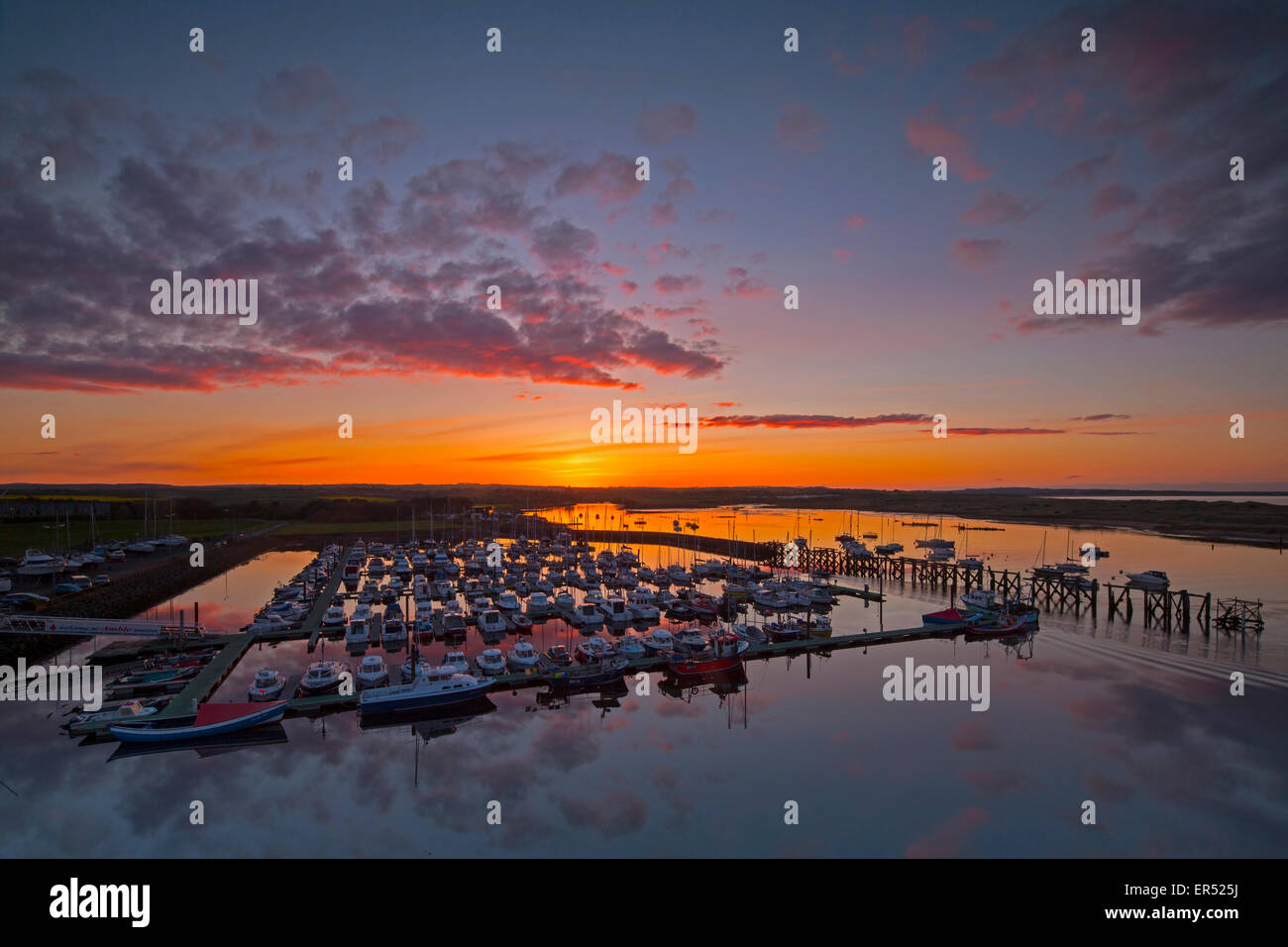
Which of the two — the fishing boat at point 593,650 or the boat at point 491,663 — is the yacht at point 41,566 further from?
the fishing boat at point 593,650

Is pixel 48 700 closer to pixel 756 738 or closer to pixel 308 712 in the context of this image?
pixel 308 712

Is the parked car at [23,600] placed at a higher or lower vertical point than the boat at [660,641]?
higher

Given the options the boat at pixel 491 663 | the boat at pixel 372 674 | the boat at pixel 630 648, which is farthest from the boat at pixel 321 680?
the boat at pixel 630 648

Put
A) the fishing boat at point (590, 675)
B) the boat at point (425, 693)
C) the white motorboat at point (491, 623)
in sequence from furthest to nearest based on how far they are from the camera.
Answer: the white motorboat at point (491, 623) → the fishing boat at point (590, 675) → the boat at point (425, 693)

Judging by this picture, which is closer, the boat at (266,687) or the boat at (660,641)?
the boat at (266,687)

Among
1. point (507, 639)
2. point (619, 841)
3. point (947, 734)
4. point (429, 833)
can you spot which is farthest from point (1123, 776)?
point (507, 639)

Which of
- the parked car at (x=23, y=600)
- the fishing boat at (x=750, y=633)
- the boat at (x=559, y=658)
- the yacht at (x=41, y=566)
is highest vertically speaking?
the yacht at (x=41, y=566)
